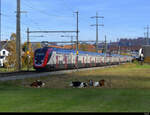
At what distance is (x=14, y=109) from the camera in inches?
455

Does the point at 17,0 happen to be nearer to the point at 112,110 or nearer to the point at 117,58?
the point at 112,110

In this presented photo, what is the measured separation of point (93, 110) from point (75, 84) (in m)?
13.1

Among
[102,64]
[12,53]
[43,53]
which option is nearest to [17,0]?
[43,53]

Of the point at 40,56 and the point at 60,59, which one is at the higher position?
the point at 40,56

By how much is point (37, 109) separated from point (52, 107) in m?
0.75

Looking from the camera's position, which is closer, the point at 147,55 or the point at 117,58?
the point at 147,55

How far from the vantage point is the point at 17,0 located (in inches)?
1852

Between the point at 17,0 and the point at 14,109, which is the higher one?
the point at 17,0

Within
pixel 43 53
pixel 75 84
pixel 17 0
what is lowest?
pixel 75 84

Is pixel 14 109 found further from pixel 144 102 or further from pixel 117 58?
pixel 117 58

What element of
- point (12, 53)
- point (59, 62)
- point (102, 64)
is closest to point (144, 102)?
point (59, 62)

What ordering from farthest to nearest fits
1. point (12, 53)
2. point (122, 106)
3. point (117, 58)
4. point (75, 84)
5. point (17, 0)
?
point (117, 58), point (12, 53), point (17, 0), point (75, 84), point (122, 106)

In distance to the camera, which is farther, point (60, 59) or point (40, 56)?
point (60, 59)

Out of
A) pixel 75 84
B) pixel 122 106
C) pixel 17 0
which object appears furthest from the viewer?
pixel 17 0
